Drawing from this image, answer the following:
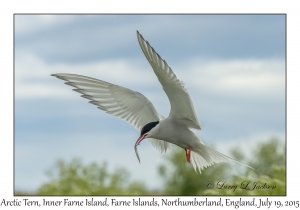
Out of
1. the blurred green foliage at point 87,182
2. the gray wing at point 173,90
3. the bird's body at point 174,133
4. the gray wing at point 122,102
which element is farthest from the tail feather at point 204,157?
the blurred green foliage at point 87,182

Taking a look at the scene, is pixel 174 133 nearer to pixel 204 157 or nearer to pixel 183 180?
pixel 204 157

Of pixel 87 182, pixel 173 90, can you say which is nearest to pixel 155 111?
pixel 173 90

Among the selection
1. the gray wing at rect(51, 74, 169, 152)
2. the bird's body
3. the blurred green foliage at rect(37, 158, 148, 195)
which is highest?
the gray wing at rect(51, 74, 169, 152)

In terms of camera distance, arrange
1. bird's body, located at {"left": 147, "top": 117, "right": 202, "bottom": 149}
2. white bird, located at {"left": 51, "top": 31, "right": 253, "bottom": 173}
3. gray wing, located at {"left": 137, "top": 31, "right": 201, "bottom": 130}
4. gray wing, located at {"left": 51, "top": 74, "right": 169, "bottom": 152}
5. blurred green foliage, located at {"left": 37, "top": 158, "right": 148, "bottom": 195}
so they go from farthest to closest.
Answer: blurred green foliage, located at {"left": 37, "top": 158, "right": 148, "bottom": 195}
gray wing, located at {"left": 51, "top": 74, "right": 169, "bottom": 152}
bird's body, located at {"left": 147, "top": 117, "right": 202, "bottom": 149}
white bird, located at {"left": 51, "top": 31, "right": 253, "bottom": 173}
gray wing, located at {"left": 137, "top": 31, "right": 201, "bottom": 130}

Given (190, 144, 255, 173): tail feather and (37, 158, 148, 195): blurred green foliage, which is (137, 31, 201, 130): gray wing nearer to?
(190, 144, 255, 173): tail feather

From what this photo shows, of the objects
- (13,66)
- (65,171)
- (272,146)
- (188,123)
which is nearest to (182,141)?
(188,123)

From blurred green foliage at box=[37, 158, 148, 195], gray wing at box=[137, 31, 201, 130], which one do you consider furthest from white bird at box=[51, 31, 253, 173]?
blurred green foliage at box=[37, 158, 148, 195]

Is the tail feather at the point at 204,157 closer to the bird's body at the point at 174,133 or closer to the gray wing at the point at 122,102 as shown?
the bird's body at the point at 174,133
